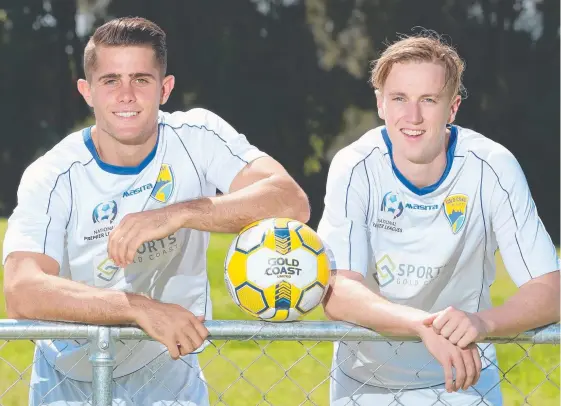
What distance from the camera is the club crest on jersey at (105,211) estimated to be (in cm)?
389

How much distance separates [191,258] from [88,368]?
1.96ft

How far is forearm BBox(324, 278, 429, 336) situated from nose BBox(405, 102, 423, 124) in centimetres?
63

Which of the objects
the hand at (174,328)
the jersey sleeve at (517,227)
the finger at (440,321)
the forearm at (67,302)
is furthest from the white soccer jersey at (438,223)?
the forearm at (67,302)

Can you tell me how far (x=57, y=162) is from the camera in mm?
3889

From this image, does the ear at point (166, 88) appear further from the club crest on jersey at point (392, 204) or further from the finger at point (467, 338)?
the finger at point (467, 338)

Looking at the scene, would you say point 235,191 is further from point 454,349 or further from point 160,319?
point 454,349

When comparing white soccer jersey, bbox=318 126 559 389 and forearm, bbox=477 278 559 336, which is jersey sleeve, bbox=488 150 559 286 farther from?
forearm, bbox=477 278 559 336

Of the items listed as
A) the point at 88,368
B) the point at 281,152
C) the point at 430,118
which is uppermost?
the point at 430,118

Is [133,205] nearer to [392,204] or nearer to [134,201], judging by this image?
[134,201]

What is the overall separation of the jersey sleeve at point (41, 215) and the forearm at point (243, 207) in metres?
0.51

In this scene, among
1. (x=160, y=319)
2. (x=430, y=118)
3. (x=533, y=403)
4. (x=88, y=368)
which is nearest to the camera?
(x=160, y=319)

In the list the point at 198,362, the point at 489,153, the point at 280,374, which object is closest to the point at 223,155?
the point at 198,362

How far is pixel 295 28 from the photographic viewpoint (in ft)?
94.3

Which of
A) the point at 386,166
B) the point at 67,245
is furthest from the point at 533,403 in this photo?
the point at 67,245
